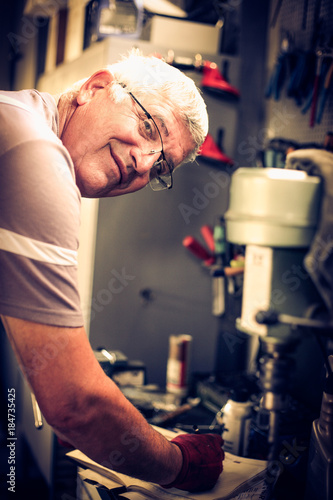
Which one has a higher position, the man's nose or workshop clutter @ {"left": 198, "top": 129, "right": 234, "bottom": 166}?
workshop clutter @ {"left": 198, "top": 129, "right": 234, "bottom": 166}

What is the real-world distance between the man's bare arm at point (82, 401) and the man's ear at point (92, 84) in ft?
2.01

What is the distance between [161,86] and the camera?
1221 mm

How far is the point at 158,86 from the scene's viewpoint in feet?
4.00

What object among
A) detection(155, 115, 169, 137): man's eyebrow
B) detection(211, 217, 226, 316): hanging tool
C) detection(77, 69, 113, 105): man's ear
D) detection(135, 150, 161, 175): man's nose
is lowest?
detection(211, 217, 226, 316): hanging tool

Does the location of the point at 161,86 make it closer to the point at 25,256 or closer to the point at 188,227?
the point at 25,256

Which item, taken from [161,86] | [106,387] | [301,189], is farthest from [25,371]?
[161,86]

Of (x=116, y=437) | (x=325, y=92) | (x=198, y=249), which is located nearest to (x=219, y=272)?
(x=198, y=249)

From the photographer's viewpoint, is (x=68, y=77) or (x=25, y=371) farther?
(x=68, y=77)

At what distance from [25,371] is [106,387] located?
0.15m

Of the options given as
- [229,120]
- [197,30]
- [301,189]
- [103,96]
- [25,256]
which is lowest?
[25,256]

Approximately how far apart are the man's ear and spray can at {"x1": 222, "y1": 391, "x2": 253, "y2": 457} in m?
0.86

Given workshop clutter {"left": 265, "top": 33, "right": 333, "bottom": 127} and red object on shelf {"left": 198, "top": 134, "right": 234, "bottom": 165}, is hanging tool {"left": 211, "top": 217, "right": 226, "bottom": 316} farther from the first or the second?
workshop clutter {"left": 265, "top": 33, "right": 333, "bottom": 127}

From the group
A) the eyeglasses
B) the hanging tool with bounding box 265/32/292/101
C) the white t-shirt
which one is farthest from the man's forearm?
the hanging tool with bounding box 265/32/292/101

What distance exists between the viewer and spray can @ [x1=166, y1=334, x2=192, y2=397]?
70.6 inches
